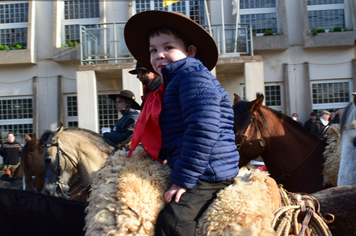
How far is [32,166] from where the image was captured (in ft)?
18.4

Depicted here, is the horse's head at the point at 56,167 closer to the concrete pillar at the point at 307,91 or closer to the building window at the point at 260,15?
the concrete pillar at the point at 307,91

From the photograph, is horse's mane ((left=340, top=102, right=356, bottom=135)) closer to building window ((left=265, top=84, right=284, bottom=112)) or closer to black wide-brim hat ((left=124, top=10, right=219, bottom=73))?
black wide-brim hat ((left=124, top=10, right=219, bottom=73))

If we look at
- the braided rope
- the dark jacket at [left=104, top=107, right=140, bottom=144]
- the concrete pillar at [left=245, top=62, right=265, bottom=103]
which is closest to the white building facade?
the concrete pillar at [left=245, top=62, right=265, bottom=103]

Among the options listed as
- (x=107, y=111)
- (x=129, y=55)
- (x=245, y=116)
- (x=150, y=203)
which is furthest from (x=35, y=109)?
(x=150, y=203)

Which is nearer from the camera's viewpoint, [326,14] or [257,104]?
[257,104]

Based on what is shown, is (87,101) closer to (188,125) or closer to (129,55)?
(129,55)

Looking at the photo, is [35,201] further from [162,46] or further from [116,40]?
[116,40]

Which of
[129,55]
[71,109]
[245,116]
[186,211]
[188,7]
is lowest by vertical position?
[186,211]

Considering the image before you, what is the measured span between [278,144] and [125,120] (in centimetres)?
236

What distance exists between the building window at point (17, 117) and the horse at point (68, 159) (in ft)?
40.2

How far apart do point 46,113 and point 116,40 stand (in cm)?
500

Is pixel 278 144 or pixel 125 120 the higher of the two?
pixel 125 120

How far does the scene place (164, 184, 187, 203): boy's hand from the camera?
1729 mm

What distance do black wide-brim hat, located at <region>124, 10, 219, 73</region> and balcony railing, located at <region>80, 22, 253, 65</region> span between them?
36.7 ft
